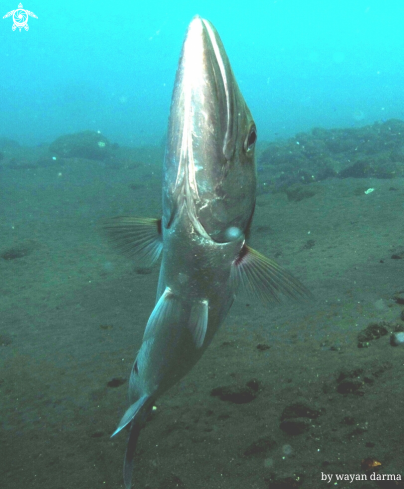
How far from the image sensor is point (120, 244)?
1943 millimetres

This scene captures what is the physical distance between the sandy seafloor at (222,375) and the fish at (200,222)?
181 mm

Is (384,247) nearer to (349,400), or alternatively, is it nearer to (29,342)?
(349,400)

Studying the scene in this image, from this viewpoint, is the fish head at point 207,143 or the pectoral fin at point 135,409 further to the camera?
the pectoral fin at point 135,409

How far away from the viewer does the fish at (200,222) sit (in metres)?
1.19

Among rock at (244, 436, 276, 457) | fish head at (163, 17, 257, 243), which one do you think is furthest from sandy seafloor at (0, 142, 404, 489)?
fish head at (163, 17, 257, 243)

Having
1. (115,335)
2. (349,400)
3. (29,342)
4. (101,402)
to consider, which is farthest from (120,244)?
(29,342)

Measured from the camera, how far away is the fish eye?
1403mm

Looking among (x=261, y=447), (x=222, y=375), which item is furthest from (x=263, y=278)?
(x=222, y=375)

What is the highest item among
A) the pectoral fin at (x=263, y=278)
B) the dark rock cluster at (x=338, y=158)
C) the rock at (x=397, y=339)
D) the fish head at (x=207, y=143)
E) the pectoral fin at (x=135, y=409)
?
the dark rock cluster at (x=338, y=158)

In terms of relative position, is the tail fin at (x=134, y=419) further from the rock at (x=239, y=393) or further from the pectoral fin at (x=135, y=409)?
the rock at (x=239, y=393)

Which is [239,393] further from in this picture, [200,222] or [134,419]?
[200,222]

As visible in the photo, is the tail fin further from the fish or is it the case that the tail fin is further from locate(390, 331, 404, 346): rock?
locate(390, 331, 404, 346): rock

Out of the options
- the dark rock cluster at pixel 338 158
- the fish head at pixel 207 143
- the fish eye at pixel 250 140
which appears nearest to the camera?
the fish head at pixel 207 143

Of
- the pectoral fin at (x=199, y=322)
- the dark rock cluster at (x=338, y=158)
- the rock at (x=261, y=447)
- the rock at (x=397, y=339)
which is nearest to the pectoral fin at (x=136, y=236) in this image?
the pectoral fin at (x=199, y=322)
